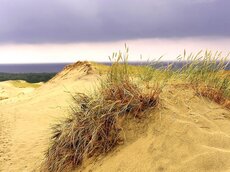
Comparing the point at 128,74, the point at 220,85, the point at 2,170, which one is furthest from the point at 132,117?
the point at 2,170

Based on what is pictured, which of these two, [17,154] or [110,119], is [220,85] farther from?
[17,154]

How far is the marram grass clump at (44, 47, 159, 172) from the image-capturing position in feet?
21.9

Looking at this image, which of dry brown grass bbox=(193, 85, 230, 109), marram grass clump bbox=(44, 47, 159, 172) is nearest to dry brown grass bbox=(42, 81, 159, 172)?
marram grass clump bbox=(44, 47, 159, 172)

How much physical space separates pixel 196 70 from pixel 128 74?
143 centimetres

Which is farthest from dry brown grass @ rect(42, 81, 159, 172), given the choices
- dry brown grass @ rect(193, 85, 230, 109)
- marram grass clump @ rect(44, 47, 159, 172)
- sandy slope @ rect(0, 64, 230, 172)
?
dry brown grass @ rect(193, 85, 230, 109)

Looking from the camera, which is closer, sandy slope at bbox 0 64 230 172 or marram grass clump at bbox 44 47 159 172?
sandy slope at bbox 0 64 230 172

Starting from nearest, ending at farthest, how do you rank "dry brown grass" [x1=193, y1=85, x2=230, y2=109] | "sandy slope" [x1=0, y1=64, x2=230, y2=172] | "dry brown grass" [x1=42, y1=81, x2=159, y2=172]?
"sandy slope" [x1=0, y1=64, x2=230, y2=172] → "dry brown grass" [x1=42, y1=81, x2=159, y2=172] → "dry brown grass" [x1=193, y1=85, x2=230, y2=109]

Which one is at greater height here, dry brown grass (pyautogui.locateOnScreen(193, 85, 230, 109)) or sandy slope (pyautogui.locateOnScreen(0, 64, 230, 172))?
dry brown grass (pyautogui.locateOnScreen(193, 85, 230, 109))

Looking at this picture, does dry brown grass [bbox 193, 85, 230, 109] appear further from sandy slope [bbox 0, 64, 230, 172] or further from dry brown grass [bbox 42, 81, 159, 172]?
dry brown grass [bbox 42, 81, 159, 172]

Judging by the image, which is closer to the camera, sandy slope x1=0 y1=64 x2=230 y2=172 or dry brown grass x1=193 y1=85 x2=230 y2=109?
sandy slope x1=0 y1=64 x2=230 y2=172

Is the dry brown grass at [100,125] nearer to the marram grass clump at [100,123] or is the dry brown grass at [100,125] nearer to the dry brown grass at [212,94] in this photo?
the marram grass clump at [100,123]

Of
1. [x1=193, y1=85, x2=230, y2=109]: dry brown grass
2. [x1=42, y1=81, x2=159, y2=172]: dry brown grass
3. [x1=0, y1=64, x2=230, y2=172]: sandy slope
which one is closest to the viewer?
[x1=0, y1=64, x2=230, y2=172]: sandy slope

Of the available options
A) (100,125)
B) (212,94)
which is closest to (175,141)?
(100,125)

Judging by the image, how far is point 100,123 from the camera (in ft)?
22.0
